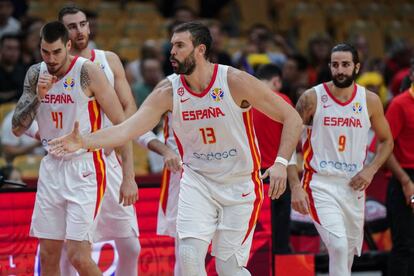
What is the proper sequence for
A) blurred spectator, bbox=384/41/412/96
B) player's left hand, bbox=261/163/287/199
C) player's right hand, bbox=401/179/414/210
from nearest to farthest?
1. player's left hand, bbox=261/163/287/199
2. player's right hand, bbox=401/179/414/210
3. blurred spectator, bbox=384/41/412/96

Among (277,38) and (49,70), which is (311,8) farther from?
(49,70)

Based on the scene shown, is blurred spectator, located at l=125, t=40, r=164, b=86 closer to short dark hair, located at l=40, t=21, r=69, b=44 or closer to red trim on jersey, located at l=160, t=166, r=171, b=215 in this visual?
red trim on jersey, located at l=160, t=166, r=171, b=215

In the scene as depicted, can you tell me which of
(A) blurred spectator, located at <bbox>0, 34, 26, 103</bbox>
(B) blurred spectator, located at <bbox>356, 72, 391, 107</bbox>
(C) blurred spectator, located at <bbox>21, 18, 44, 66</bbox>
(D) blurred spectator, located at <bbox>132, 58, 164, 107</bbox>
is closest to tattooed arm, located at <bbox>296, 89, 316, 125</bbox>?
(B) blurred spectator, located at <bbox>356, 72, 391, 107</bbox>

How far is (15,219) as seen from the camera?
28.8ft

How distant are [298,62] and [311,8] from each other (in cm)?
319

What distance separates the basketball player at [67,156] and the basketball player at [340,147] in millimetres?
1801

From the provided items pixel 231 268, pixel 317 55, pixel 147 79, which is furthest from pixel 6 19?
pixel 231 268

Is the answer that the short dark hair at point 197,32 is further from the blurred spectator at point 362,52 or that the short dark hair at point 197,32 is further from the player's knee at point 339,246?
the blurred spectator at point 362,52

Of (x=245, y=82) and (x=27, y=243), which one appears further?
(x=27, y=243)

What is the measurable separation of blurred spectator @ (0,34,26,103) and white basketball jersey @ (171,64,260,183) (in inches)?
222

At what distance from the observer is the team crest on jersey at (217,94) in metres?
7.25

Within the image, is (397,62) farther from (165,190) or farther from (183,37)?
(183,37)

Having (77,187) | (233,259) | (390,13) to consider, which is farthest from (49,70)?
(390,13)

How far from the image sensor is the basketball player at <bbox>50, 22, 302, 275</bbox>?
7203mm
